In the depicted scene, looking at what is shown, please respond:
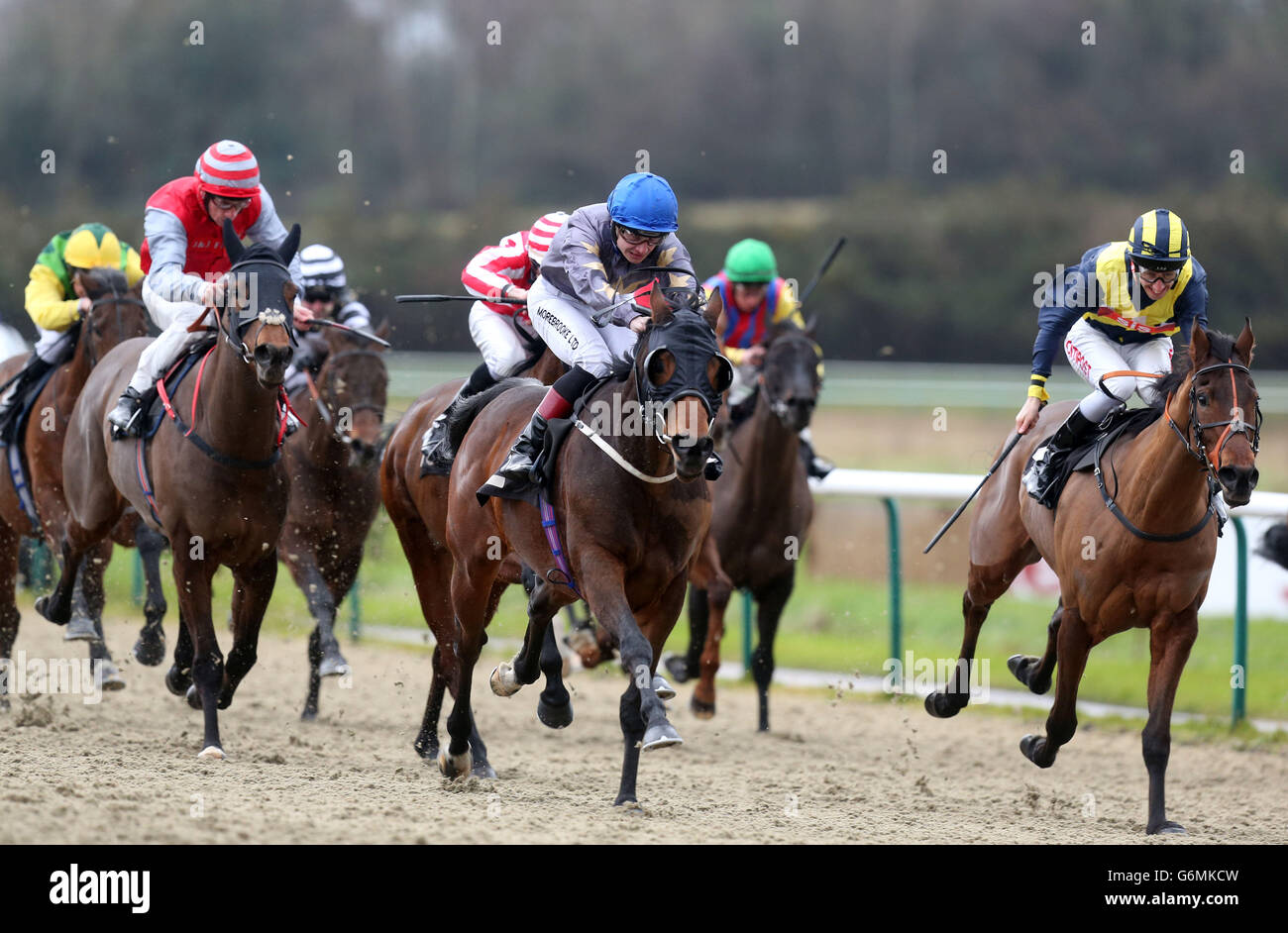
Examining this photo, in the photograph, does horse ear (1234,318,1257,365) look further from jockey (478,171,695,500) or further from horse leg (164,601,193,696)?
horse leg (164,601,193,696)

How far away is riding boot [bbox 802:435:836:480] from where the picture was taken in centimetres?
936

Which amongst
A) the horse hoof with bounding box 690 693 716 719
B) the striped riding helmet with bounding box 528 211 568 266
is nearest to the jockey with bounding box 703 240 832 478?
the horse hoof with bounding box 690 693 716 719

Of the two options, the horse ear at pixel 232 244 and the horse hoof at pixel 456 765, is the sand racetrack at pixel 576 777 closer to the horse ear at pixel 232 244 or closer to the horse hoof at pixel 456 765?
the horse hoof at pixel 456 765

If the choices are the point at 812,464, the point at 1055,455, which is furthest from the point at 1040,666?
the point at 812,464

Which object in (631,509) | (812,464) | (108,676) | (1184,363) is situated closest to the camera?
(631,509)

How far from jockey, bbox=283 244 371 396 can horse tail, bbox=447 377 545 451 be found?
2.13m

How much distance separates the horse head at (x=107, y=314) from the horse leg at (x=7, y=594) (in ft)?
3.76

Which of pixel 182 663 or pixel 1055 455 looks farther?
pixel 182 663

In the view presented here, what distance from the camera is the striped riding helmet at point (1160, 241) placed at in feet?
20.1

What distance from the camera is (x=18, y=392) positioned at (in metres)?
8.20

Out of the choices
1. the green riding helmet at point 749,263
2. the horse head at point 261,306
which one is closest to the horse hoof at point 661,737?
the horse head at point 261,306

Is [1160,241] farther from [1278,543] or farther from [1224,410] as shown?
[1278,543]

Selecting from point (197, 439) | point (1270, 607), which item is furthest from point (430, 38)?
point (197, 439)

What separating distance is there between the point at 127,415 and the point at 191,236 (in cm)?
82
